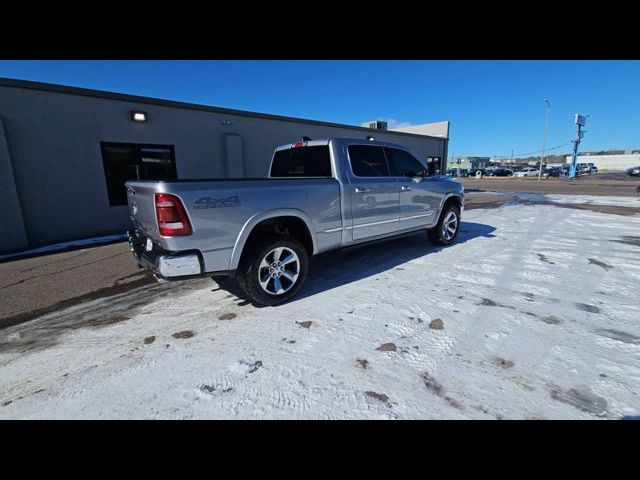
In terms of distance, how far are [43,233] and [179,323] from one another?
6.37m

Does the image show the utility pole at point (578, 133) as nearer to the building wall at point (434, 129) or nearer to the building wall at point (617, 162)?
the building wall at point (434, 129)

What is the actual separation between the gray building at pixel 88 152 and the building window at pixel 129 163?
23 mm

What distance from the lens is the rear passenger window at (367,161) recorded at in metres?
4.36

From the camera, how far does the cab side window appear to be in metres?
5.00

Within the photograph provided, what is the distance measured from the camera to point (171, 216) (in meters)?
2.79

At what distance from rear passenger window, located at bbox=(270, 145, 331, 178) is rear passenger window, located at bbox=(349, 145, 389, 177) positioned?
38 centimetres

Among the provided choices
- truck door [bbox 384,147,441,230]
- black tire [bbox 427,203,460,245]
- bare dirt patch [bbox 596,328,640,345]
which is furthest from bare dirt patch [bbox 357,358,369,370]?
black tire [bbox 427,203,460,245]

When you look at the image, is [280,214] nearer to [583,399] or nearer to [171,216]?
[171,216]

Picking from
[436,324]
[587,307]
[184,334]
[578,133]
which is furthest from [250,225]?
[578,133]

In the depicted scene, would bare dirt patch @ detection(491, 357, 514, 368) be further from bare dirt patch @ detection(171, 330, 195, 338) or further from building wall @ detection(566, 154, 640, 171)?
building wall @ detection(566, 154, 640, 171)
